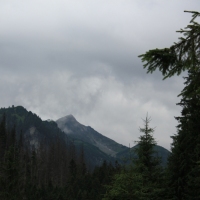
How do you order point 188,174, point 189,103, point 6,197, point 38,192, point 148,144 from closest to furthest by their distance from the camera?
point 188,174, point 189,103, point 148,144, point 6,197, point 38,192

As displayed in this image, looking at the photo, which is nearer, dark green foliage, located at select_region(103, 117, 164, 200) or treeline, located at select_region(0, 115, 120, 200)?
dark green foliage, located at select_region(103, 117, 164, 200)

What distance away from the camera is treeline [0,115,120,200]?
29312 mm

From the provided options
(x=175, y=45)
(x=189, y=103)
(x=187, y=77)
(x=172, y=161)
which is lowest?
(x=172, y=161)

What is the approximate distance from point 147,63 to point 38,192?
51.2 m

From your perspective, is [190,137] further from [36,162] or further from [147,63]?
[36,162]

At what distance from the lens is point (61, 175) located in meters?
94.1

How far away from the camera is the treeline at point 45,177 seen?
29.3 meters

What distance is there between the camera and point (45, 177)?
3637 inches

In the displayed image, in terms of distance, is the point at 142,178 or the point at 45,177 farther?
the point at 45,177

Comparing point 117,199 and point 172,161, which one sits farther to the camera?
point 172,161

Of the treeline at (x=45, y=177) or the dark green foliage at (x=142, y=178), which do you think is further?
the treeline at (x=45, y=177)

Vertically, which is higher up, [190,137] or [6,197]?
[190,137]

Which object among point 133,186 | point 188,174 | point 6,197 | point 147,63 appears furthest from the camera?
point 6,197

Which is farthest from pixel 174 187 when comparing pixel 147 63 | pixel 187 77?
pixel 147 63
